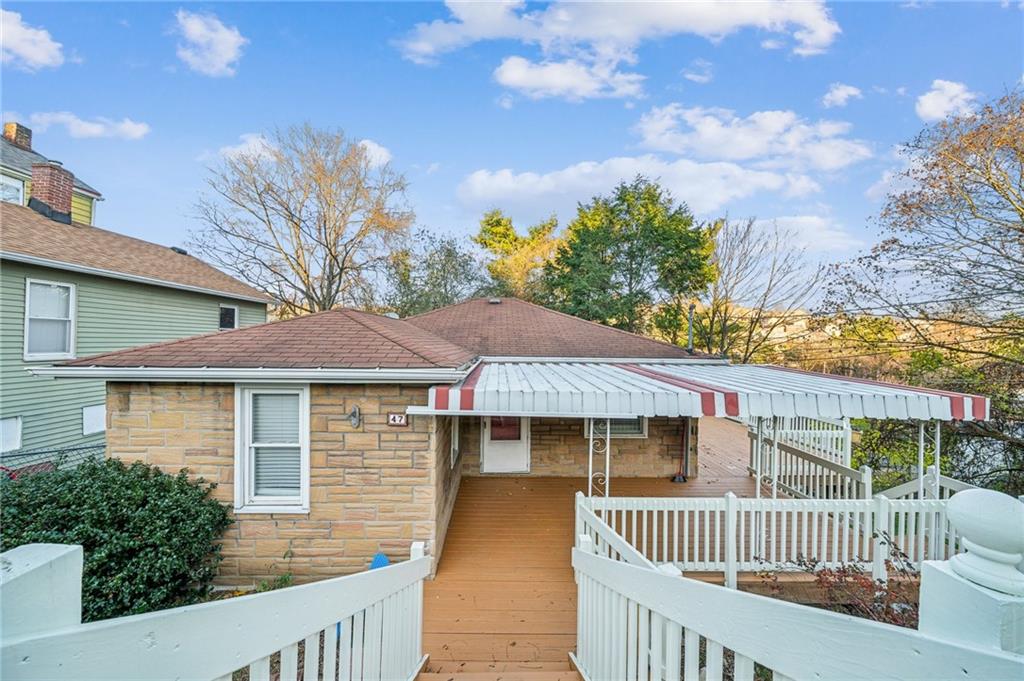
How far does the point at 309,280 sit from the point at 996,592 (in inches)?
Result: 1100

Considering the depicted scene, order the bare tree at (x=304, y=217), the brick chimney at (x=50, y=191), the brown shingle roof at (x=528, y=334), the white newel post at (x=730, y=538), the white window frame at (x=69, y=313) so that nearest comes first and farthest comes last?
the white newel post at (x=730, y=538), the white window frame at (x=69, y=313), the brown shingle roof at (x=528, y=334), the brick chimney at (x=50, y=191), the bare tree at (x=304, y=217)

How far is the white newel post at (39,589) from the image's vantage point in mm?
833

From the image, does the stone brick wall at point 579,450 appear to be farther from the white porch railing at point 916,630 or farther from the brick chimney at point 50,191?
the brick chimney at point 50,191

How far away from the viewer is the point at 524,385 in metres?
6.31

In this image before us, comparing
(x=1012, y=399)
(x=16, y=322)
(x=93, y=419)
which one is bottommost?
(x=93, y=419)

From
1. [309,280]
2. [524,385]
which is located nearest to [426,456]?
[524,385]

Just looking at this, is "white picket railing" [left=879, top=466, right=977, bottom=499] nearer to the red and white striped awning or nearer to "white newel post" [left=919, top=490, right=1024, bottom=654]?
the red and white striped awning

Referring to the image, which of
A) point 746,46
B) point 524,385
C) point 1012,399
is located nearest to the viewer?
point 524,385

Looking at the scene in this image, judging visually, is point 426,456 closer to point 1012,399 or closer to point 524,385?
point 524,385

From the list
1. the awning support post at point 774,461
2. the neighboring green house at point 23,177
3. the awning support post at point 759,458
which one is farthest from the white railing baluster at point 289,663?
the neighboring green house at point 23,177

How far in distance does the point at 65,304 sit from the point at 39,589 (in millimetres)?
15167

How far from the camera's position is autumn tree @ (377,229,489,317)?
2541 centimetres

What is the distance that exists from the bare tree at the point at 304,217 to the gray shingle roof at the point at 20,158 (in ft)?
20.6

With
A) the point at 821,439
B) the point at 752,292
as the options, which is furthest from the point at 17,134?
the point at 752,292
